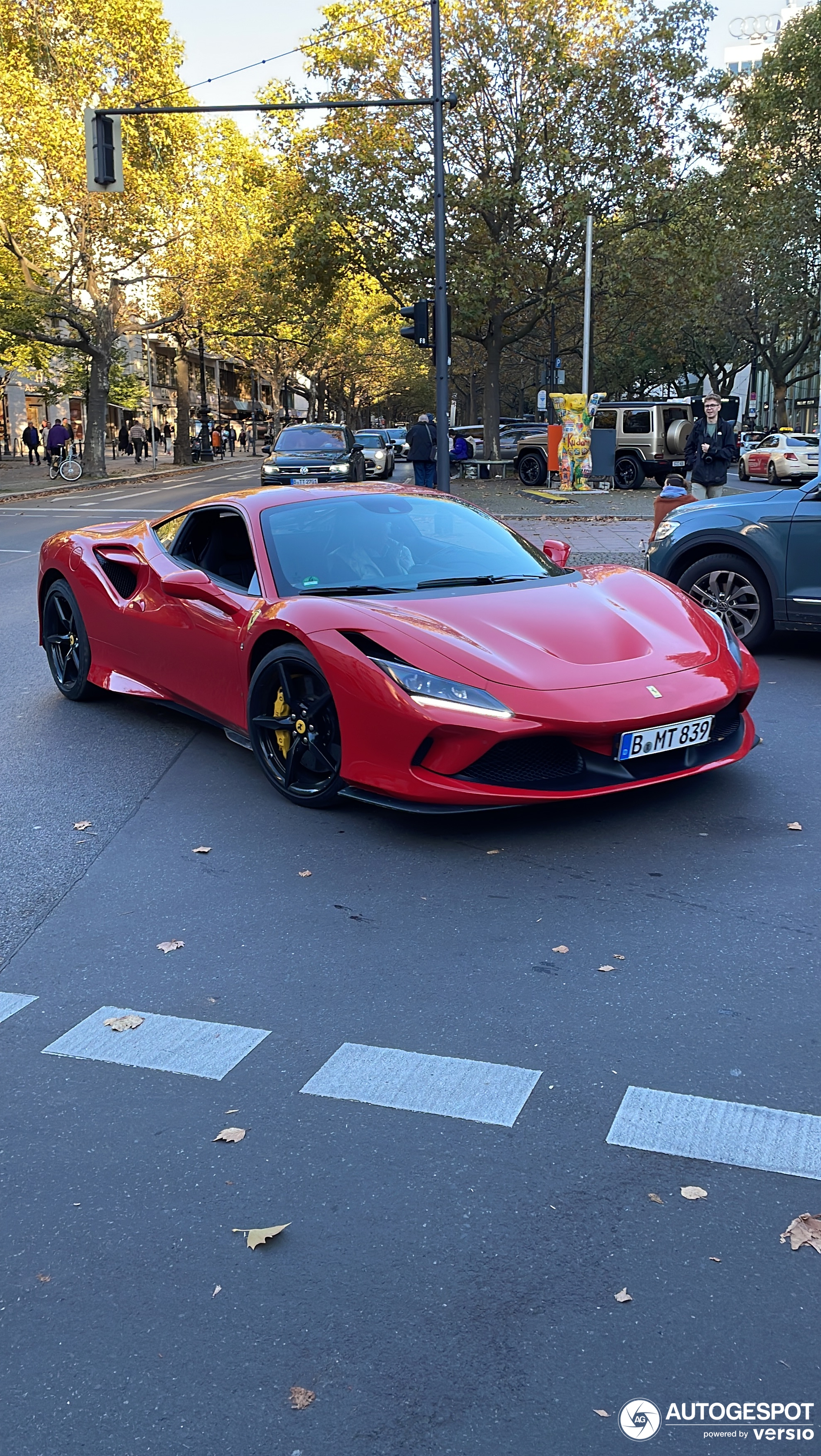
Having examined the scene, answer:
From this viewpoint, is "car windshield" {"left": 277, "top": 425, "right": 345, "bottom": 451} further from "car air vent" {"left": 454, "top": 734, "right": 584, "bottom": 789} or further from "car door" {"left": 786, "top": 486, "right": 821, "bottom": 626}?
"car air vent" {"left": 454, "top": 734, "right": 584, "bottom": 789}

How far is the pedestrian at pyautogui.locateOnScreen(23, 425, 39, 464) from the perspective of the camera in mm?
50438

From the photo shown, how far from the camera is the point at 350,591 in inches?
227

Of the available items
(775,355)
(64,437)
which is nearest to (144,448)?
(64,437)

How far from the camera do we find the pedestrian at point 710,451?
14625 millimetres

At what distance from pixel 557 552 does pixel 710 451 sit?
28.5ft

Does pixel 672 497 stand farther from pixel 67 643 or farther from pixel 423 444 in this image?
pixel 423 444

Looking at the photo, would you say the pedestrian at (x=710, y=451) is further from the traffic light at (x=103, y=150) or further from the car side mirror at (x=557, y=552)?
the traffic light at (x=103, y=150)

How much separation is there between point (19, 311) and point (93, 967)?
39250 mm

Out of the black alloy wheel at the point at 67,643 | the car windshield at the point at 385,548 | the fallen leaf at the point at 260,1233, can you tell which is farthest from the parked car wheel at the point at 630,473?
the fallen leaf at the point at 260,1233

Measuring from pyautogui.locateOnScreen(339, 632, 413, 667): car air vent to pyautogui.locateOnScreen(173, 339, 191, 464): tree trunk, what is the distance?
52.2 meters

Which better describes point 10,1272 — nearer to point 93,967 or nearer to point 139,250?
point 93,967

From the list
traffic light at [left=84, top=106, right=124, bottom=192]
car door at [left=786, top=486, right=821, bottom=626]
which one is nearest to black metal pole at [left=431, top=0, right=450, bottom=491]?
traffic light at [left=84, top=106, right=124, bottom=192]

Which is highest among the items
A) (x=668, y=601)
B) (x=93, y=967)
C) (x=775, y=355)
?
(x=775, y=355)

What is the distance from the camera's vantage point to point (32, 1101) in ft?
10.7
